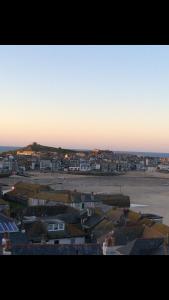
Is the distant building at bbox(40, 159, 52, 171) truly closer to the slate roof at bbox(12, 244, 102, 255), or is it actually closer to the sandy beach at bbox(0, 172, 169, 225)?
the sandy beach at bbox(0, 172, 169, 225)

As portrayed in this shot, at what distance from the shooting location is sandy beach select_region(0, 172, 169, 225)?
1638cm

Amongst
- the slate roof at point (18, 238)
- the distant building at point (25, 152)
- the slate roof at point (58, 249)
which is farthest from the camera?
the distant building at point (25, 152)

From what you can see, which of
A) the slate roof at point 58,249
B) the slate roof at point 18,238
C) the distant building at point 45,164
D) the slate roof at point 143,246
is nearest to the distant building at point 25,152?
the distant building at point 45,164

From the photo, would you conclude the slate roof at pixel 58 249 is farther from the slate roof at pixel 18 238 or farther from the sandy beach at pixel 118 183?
the sandy beach at pixel 118 183

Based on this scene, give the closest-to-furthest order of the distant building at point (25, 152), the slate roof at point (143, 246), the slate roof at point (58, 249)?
the slate roof at point (58, 249) → the slate roof at point (143, 246) → the distant building at point (25, 152)

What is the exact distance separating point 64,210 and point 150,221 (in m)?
2.40

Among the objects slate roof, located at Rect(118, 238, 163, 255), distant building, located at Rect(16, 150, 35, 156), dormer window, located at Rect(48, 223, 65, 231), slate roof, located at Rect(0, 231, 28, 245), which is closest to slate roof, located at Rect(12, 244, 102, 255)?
slate roof, located at Rect(118, 238, 163, 255)

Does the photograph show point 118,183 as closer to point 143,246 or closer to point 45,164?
point 45,164

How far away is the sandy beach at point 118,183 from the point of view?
1638 centimetres

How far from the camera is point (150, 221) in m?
8.85

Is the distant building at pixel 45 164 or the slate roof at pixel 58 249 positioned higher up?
the distant building at pixel 45 164

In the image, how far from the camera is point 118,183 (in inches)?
784
